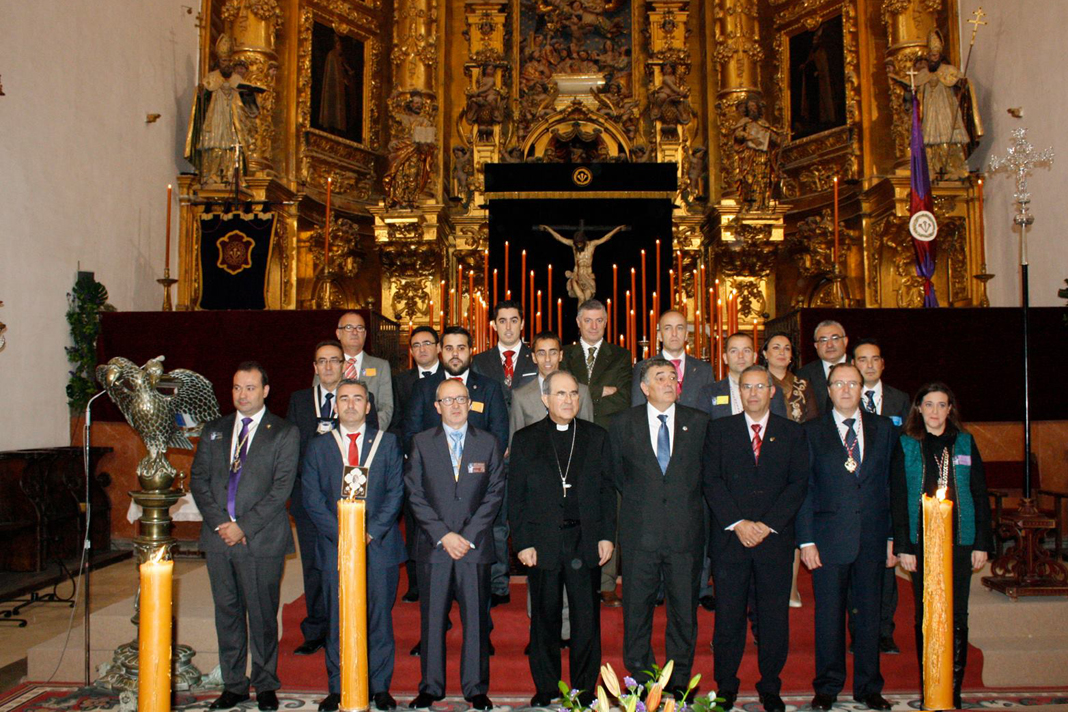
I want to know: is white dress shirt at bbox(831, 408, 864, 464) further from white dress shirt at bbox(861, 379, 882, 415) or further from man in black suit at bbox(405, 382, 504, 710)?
man in black suit at bbox(405, 382, 504, 710)

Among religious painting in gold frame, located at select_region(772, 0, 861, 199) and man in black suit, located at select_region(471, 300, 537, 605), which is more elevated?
religious painting in gold frame, located at select_region(772, 0, 861, 199)

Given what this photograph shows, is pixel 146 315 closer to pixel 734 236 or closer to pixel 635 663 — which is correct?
pixel 635 663

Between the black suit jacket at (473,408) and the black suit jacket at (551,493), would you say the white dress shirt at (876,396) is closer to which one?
the black suit jacket at (551,493)

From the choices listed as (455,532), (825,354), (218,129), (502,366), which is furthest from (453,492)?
(218,129)

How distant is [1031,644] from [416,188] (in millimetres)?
9228

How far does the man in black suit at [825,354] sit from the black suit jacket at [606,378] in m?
1.01

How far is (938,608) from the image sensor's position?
1.31 m

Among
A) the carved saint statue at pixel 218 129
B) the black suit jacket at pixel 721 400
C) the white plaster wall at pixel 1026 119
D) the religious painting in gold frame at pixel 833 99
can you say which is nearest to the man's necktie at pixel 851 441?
the black suit jacket at pixel 721 400

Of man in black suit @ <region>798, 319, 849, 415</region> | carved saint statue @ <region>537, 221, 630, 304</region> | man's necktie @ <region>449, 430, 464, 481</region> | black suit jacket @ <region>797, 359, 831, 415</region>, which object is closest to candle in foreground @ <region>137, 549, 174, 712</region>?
man's necktie @ <region>449, 430, 464, 481</region>

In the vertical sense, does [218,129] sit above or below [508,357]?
above

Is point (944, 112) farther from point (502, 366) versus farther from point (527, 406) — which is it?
point (527, 406)

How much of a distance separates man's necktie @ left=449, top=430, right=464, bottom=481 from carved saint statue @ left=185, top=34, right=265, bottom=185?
6898 mm

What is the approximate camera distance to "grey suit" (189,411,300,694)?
4.16m

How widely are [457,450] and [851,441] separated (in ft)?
5.95
